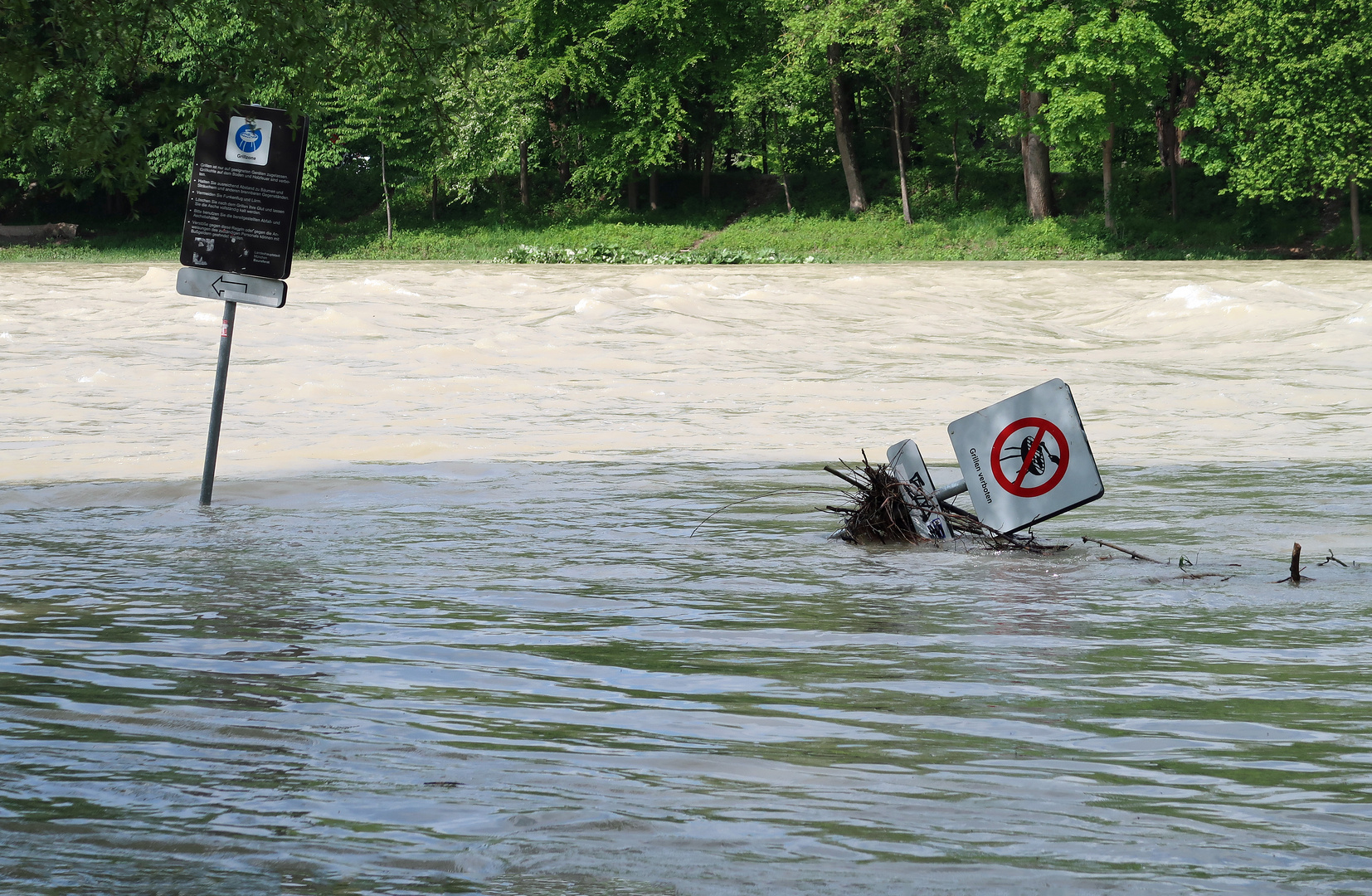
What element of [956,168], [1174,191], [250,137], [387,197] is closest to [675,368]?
[250,137]

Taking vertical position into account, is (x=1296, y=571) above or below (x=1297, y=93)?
below

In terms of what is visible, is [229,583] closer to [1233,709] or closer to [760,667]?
[760,667]

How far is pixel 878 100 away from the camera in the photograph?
72.0 m

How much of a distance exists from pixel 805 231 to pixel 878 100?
12.2 metres

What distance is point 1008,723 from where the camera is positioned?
521 cm

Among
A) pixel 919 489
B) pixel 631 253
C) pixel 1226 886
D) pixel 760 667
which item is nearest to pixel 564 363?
pixel 919 489

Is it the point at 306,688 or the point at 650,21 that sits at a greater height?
the point at 650,21

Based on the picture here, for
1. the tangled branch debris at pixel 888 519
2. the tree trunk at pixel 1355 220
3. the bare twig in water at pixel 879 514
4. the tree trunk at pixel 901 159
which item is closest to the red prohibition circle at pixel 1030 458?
the tangled branch debris at pixel 888 519

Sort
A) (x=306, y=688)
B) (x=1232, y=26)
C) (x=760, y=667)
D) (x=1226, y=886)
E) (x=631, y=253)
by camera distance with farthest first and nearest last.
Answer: (x=631, y=253), (x=1232, y=26), (x=760, y=667), (x=306, y=688), (x=1226, y=886)

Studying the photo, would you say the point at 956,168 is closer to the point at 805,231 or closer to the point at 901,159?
the point at 901,159

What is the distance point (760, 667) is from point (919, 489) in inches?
139

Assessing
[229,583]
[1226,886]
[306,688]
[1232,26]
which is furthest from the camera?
[1232,26]

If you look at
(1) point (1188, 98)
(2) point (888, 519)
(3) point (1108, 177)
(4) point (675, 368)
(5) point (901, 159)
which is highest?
(1) point (1188, 98)

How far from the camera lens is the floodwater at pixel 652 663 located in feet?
13.0
